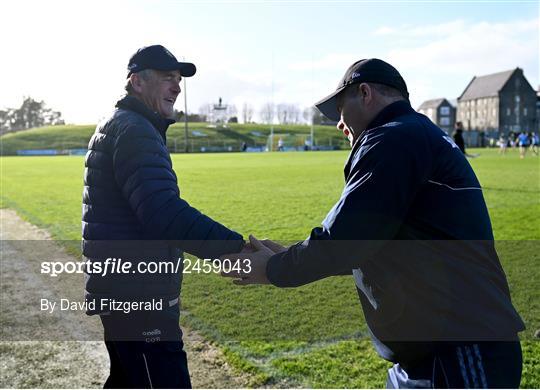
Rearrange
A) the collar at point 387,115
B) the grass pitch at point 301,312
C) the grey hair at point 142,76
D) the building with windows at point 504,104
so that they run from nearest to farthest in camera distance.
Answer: the collar at point 387,115 → the grey hair at point 142,76 → the grass pitch at point 301,312 → the building with windows at point 504,104

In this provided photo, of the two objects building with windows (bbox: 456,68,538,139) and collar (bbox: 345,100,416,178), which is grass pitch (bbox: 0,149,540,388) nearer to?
collar (bbox: 345,100,416,178)

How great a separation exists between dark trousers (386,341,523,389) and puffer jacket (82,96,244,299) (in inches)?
48.2

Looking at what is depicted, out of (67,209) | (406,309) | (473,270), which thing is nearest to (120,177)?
(406,309)

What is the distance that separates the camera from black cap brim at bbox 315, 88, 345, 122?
8.72 ft

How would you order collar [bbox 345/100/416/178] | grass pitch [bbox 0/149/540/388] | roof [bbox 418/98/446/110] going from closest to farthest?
1. collar [bbox 345/100/416/178]
2. grass pitch [bbox 0/149/540/388]
3. roof [bbox 418/98/446/110]

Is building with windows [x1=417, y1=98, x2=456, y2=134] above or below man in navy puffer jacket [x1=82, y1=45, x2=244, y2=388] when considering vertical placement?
above

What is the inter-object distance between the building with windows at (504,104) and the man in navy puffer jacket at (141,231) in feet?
395

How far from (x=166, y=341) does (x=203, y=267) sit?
5.64m

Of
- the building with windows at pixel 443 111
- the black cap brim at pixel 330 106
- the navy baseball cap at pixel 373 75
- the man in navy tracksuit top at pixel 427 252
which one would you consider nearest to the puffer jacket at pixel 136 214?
the man in navy tracksuit top at pixel 427 252

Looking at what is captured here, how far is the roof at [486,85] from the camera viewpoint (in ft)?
384

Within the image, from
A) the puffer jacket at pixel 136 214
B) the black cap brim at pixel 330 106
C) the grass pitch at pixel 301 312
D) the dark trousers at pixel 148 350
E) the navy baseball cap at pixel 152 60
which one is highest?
the navy baseball cap at pixel 152 60

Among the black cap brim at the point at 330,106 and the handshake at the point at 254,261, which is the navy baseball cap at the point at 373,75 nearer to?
the black cap brim at the point at 330,106

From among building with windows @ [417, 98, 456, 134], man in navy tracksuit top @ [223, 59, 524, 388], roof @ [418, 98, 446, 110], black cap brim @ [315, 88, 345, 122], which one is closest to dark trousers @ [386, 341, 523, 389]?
man in navy tracksuit top @ [223, 59, 524, 388]

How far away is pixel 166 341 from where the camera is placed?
9.84 feet
